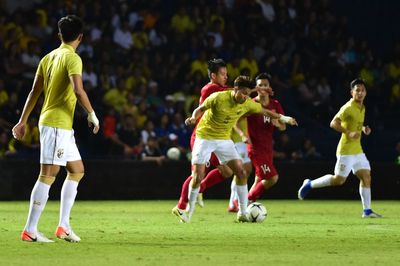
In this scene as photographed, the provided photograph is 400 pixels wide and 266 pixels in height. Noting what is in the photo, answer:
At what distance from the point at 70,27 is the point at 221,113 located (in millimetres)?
3800

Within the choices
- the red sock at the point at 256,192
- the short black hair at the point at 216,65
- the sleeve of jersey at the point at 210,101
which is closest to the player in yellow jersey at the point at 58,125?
the sleeve of jersey at the point at 210,101

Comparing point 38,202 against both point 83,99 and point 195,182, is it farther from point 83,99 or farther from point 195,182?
point 195,182

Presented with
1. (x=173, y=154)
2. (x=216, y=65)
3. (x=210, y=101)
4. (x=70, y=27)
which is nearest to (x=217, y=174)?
(x=216, y=65)

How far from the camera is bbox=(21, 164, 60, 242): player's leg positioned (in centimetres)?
1035

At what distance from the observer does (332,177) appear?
658 inches

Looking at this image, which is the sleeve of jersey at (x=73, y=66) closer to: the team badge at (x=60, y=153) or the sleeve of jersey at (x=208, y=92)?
the team badge at (x=60, y=153)

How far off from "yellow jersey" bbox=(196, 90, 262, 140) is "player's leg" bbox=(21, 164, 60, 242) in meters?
3.56

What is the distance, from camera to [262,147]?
16.3m


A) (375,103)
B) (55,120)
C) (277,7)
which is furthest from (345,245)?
(277,7)

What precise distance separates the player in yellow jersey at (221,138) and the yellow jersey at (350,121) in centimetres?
238

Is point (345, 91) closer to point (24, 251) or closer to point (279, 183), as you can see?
point (279, 183)

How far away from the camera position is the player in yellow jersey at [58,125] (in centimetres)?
1038

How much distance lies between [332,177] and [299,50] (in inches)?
367

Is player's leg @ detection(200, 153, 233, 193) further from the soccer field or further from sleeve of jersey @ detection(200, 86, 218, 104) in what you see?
sleeve of jersey @ detection(200, 86, 218, 104)
